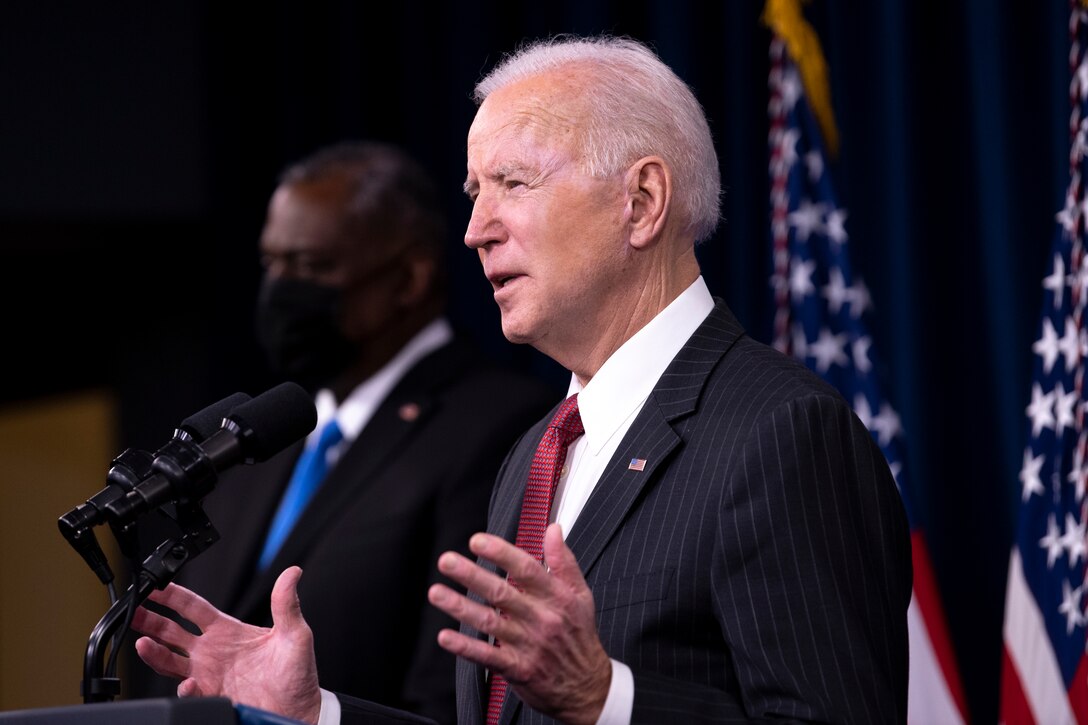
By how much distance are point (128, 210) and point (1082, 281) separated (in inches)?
134

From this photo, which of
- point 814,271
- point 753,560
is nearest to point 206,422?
point 753,560

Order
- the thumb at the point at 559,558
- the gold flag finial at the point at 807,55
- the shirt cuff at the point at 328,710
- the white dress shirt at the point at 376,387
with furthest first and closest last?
the white dress shirt at the point at 376,387 → the gold flag finial at the point at 807,55 → the shirt cuff at the point at 328,710 → the thumb at the point at 559,558

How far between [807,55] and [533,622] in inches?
93.7

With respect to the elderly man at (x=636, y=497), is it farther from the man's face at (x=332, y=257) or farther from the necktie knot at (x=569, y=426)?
the man's face at (x=332, y=257)

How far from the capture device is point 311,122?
5.19m

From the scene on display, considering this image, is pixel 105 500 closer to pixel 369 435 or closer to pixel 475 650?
→ pixel 475 650

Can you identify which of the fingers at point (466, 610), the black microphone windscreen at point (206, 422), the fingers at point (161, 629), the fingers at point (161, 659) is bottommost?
the fingers at point (161, 659)

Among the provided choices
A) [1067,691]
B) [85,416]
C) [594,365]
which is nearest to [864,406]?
[1067,691]

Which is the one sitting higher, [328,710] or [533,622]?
[533,622]

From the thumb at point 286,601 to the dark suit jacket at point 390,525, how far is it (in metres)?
1.07

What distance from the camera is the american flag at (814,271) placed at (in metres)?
3.23

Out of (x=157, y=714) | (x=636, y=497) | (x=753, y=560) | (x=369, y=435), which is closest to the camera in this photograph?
(x=157, y=714)

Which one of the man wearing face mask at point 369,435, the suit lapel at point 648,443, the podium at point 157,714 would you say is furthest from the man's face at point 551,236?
the man wearing face mask at point 369,435

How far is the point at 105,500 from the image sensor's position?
4.83 feet
